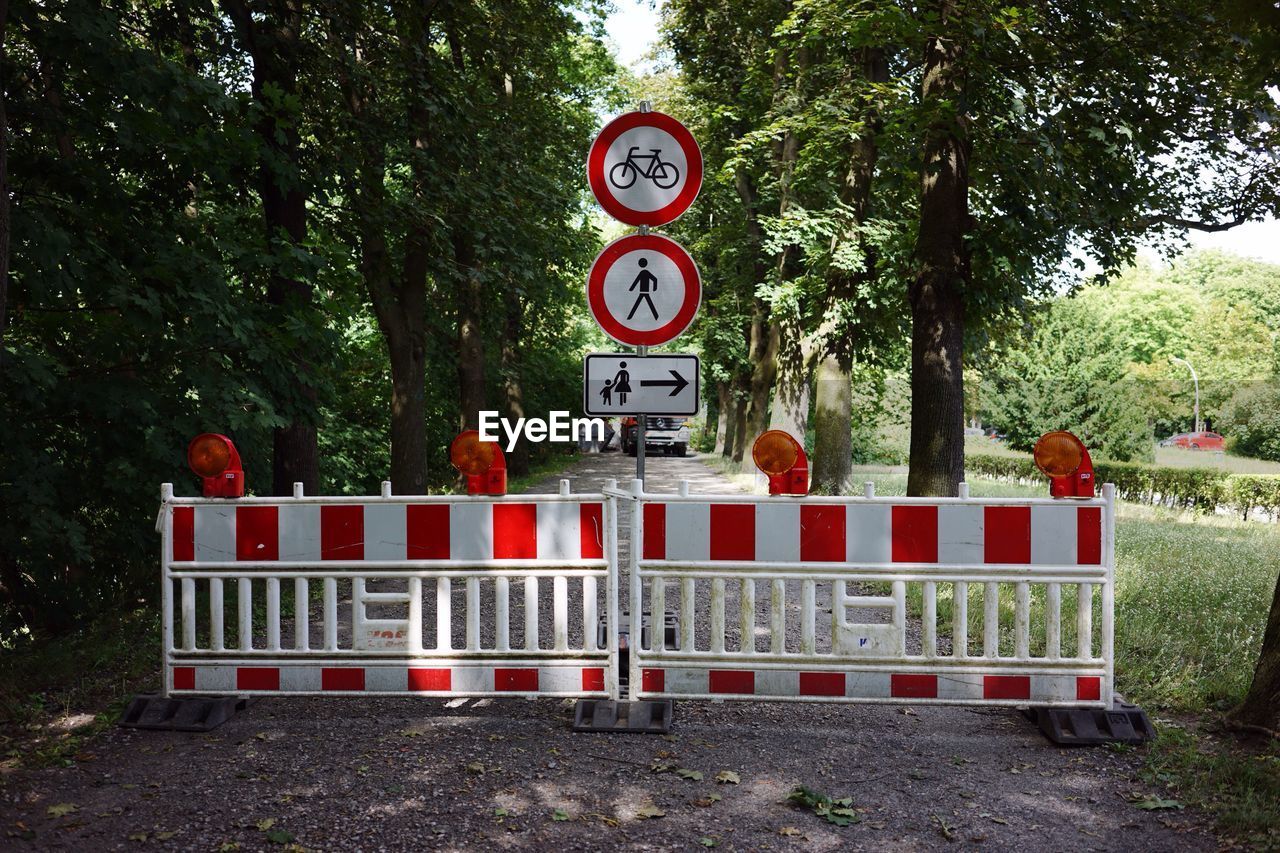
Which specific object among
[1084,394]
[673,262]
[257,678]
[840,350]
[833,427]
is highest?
[840,350]

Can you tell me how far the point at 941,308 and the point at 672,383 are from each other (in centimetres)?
572

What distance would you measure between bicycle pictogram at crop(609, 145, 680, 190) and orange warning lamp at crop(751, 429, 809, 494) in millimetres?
1659

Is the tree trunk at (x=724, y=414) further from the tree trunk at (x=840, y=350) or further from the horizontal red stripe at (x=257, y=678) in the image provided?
the horizontal red stripe at (x=257, y=678)

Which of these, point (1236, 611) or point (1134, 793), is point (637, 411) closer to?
point (1134, 793)

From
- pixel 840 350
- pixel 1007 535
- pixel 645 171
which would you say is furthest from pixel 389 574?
pixel 840 350

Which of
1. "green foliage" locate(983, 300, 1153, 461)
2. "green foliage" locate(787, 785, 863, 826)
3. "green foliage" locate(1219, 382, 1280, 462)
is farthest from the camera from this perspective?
"green foliage" locate(1219, 382, 1280, 462)

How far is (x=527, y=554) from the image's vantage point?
18.6 feet

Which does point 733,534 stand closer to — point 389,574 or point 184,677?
point 389,574

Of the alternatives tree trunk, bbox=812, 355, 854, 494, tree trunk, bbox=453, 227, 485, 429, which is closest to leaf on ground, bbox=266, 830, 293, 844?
tree trunk, bbox=812, 355, 854, 494

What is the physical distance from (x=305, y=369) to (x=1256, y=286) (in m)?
81.6

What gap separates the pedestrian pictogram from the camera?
6066mm

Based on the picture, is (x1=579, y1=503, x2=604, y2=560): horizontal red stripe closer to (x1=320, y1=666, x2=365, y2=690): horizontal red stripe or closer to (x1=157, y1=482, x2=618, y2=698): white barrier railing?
(x1=157, y1=482, x2=618, y2=698): white barrier railing

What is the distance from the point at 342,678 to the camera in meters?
5.70

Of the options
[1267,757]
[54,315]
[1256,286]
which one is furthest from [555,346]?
[1256,286]
